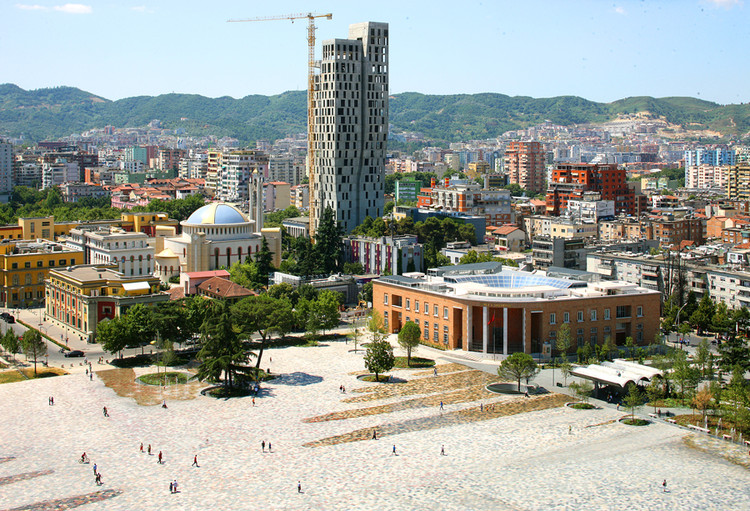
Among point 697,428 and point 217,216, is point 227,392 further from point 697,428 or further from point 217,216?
point 217,216

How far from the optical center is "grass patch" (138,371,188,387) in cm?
5756

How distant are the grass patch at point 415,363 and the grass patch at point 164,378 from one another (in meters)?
15.1

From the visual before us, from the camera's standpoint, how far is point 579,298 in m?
64.9

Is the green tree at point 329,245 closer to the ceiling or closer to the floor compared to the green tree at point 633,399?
closer to the ceiling

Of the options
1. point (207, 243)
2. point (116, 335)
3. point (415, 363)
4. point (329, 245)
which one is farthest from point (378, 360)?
point (329, 245)

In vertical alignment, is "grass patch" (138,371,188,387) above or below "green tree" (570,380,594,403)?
below

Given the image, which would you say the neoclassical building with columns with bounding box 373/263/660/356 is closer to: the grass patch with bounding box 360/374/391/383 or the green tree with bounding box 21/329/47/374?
the grass patch with bounding box 360/374/391/383

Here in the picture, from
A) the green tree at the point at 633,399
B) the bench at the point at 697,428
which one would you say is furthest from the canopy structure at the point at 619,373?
the bench at the point at 697,428

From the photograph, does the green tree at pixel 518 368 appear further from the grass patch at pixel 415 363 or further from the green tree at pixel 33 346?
the green tree at pixel 33 346

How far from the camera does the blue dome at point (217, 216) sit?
94875 millimetres

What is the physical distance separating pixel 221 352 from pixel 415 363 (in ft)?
49.2

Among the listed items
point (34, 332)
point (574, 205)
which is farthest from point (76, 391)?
point (574, 205)

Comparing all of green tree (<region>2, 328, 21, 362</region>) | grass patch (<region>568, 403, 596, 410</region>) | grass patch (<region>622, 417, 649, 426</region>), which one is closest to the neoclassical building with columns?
grass patch (<region>568, 403, 596, 410</region>)

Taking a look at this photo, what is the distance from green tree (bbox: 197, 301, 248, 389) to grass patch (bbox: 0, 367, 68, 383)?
1152 cm
